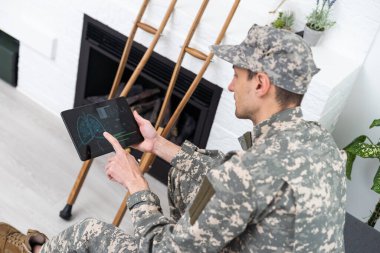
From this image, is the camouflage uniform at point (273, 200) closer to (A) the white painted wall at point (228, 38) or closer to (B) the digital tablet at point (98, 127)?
(B) the digital tablet at point (98, 127)

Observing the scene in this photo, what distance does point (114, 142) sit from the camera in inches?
69.6

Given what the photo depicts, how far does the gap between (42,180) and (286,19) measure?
4.89 ft

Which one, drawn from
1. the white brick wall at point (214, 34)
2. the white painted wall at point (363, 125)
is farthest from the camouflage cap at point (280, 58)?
the white painted wall at point (363, 125)

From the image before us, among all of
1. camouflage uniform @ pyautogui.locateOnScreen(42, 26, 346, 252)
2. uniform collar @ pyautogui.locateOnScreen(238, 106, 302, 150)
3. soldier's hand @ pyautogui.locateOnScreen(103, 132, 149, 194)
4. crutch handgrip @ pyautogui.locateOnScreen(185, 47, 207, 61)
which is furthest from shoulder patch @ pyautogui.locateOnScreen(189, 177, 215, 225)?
crutch handgrip @ pyautogui.locateOnScreen(185, 47, 207, 61)

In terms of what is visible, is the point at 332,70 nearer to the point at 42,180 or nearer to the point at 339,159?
the point at 339,159

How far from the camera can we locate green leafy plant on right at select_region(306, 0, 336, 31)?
236 cm

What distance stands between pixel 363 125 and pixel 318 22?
1.93ft

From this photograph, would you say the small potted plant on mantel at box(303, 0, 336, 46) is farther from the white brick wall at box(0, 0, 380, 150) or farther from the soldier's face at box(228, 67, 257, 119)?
the soldier's face at box(228, 67, 257, 119)

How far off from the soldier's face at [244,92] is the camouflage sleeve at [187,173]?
426mm

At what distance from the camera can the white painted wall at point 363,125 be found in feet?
8.09

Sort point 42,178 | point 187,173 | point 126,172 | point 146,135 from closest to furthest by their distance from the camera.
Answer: point 126,172 < point 187,173 < point 146,135 < point 42,178

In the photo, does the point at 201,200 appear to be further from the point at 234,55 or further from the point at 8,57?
the point at 8,57

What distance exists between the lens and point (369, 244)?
2.12 meters

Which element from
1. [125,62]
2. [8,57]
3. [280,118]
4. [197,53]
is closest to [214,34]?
[197,53]
